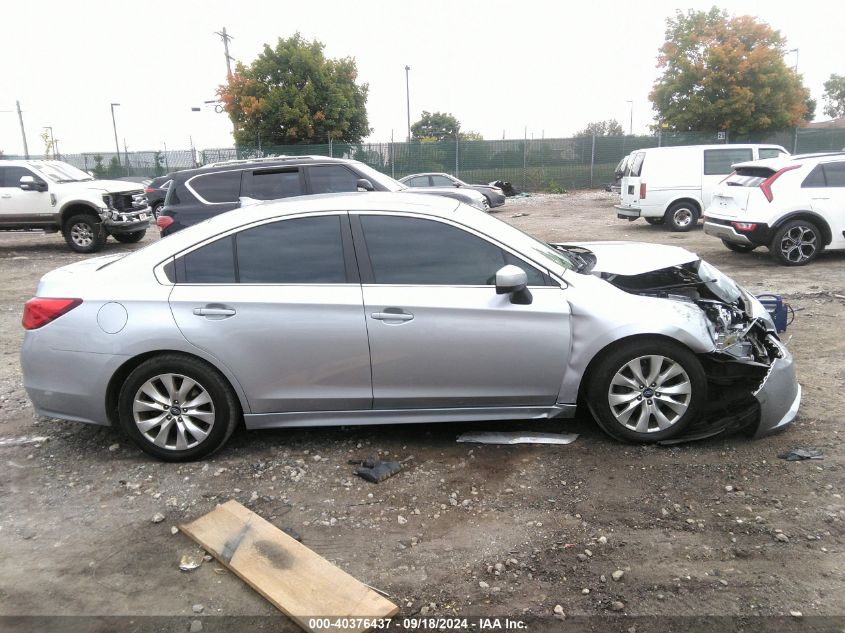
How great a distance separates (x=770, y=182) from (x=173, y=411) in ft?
31.2

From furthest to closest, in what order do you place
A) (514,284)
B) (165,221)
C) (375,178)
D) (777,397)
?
1. (375,178)
2. (165,221)
3. (777,397)
4. (514,284)

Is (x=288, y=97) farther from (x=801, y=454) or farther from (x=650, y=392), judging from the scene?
(x=801, y=454)

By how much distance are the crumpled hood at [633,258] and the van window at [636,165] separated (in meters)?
10.7

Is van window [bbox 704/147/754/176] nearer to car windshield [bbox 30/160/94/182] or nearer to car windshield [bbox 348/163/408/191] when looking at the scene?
car windshield [bbox 348/163/408/191]

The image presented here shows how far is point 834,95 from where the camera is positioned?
74000mm

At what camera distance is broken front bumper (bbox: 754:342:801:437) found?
4094 mm

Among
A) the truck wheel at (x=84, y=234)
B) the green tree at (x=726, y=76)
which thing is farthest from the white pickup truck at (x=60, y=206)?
the green tree at (x=726, y=76)

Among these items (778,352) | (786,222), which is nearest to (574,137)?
(786,222)

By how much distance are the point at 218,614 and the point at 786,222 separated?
10.1 meters

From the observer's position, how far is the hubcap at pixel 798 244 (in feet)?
33.6

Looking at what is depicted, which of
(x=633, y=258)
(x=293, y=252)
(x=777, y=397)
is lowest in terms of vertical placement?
(x=777, y=397)

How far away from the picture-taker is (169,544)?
340cm

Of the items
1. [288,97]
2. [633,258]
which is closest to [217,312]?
[633,258]

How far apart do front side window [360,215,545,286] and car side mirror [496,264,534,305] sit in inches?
4.3
